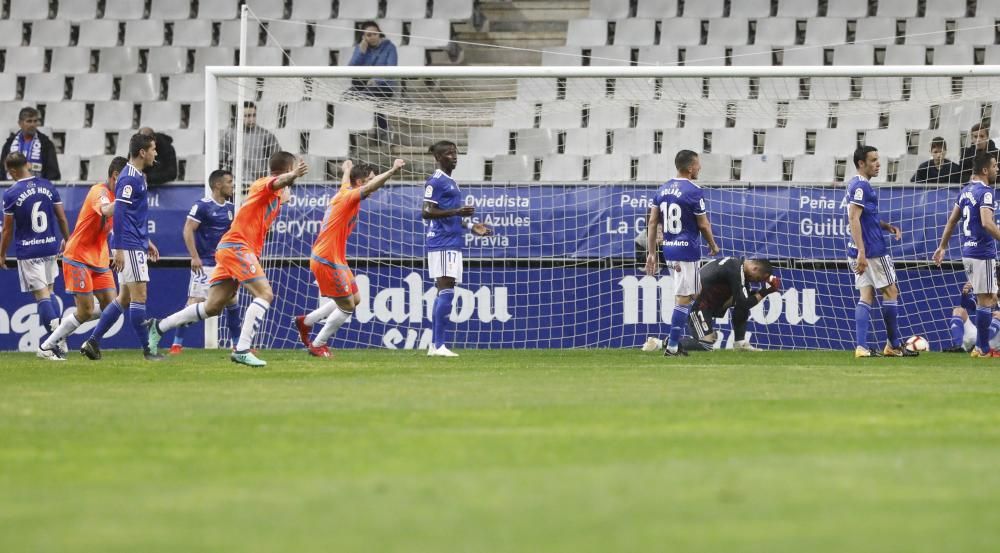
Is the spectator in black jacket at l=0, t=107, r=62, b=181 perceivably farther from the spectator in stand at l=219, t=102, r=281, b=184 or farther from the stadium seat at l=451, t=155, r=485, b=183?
the stadium seat at l=451, t=155, r=485, b=183

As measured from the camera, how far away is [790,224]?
17422mm

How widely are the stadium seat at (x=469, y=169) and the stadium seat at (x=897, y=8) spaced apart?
6295 mm

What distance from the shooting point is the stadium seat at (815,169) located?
1831cm

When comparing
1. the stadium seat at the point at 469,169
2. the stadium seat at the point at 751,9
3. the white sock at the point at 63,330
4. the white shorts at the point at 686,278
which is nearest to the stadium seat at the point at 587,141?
the stadium seat at the point at 469,169

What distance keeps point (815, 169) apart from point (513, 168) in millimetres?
3923

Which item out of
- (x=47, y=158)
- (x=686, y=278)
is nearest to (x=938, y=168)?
(x=686, y=278)

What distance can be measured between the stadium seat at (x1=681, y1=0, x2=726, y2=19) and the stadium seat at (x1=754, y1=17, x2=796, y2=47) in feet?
2.30

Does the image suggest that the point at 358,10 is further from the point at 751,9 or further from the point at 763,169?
the point at 763,169

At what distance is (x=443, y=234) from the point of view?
1447cm

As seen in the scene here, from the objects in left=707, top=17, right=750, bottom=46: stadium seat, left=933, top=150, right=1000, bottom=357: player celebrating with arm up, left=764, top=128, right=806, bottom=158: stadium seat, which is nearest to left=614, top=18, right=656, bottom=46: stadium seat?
left=707, top=17, right=750, bottom=46: stadium seat

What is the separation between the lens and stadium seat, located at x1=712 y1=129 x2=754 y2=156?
18.9 metres

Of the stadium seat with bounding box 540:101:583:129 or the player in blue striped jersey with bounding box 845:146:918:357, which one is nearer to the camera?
the player in blue striped jersey with bounding box 845:146:918:357

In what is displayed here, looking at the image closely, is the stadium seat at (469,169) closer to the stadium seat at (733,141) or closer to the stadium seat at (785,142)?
the stadium seat at (733,141)

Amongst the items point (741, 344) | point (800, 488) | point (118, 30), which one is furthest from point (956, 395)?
point (118, 30)
